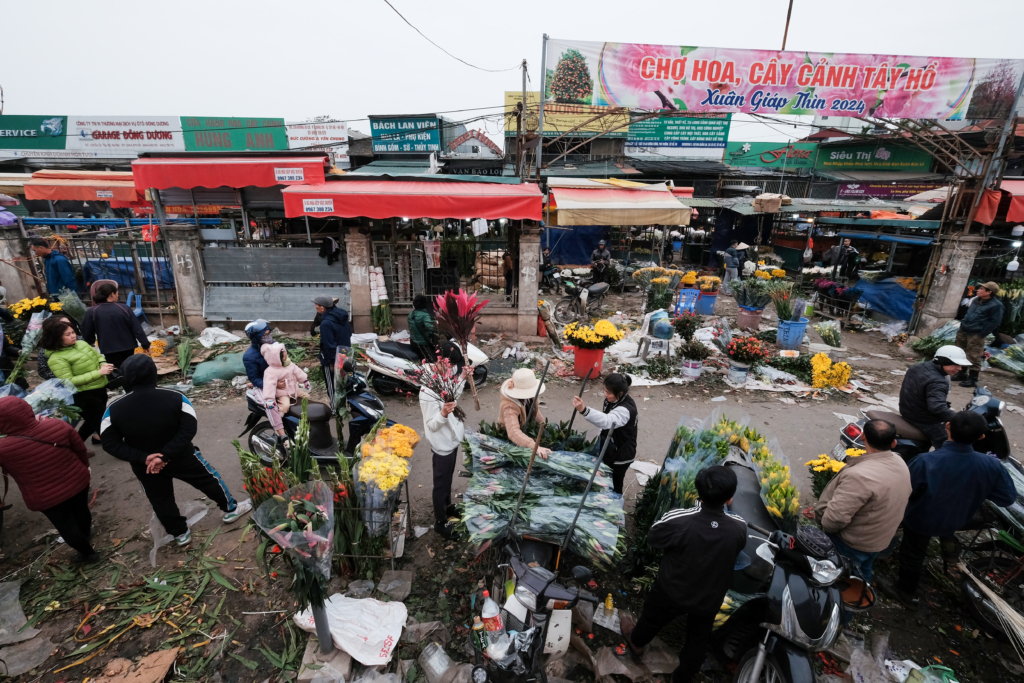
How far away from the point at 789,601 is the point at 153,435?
4319mm

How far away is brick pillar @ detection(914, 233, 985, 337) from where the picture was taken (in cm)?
832

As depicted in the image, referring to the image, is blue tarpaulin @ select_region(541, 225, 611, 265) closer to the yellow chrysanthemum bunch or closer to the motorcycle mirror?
the yellow chrysanthemum bunch

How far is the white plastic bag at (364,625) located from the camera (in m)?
2.76

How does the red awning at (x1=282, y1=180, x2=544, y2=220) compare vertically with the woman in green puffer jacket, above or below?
above

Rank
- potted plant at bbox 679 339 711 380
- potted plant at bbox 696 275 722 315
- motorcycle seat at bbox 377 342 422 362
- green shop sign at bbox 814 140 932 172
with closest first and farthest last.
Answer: motorcycle seat at bbox 377 342 422 362 < potted plant at bbox 679 339 711 380 < potted plant at bbox 696 275 722 315 < green shop sign at bbox 814 140 932 172

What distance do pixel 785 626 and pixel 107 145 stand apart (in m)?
31.8

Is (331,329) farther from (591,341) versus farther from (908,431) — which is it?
(908,431)

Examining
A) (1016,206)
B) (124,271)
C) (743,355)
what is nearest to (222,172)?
(124,271)

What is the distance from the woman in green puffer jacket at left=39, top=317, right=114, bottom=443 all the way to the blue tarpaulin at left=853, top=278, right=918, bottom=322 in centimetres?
1365

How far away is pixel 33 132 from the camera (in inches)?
862

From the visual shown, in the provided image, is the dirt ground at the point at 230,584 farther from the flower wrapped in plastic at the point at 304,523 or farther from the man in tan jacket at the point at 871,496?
the flower wrapped in plastic at the point at 304,523

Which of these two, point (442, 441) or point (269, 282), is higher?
point (269, 282)

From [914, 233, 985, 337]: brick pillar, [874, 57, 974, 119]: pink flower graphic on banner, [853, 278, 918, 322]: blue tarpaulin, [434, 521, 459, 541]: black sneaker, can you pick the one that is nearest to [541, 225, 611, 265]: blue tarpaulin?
[853, 278, 918, 322]: blue tarpaulin

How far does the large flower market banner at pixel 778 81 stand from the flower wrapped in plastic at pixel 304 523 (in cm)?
809
